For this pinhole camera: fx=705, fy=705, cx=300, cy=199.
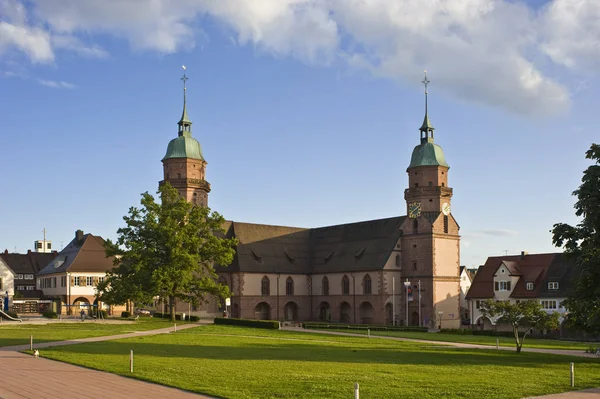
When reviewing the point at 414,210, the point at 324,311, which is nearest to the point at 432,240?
the point at 414,210

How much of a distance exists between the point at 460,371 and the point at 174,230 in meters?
44.5

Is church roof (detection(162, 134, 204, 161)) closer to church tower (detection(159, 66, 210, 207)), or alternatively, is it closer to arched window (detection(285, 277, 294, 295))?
church tower (detection(159, 66, 210, 207))

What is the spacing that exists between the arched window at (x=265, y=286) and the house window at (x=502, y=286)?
3011cm

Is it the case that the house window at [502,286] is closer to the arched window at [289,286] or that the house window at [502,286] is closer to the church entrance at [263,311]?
the arched window at [289,286]

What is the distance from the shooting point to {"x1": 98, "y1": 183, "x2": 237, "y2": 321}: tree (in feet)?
221

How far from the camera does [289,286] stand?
99875 mm

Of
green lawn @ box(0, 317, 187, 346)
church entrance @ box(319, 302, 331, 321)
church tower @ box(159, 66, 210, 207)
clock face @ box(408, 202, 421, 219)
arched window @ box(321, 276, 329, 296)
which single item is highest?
church tower @ box(159, 66, 210, 207)

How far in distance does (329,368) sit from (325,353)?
325 inches

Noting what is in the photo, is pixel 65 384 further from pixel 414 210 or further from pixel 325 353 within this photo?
pixel 414 210

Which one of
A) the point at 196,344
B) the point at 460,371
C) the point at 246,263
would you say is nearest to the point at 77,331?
the point at 196,344

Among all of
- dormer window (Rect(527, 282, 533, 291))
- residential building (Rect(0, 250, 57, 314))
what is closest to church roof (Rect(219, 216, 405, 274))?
dormer window (Rect(527, 282, 533, 291))

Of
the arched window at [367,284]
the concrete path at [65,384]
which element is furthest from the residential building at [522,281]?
the concrete path at [65,384]

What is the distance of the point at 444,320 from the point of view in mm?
88000

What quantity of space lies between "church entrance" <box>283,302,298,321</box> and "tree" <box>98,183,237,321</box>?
2779 centimetres
